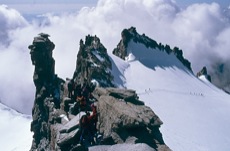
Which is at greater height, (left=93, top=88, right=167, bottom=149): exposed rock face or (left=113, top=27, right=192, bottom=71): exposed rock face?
(left=113, top=27, right=192, bottom=71): exposed rock face

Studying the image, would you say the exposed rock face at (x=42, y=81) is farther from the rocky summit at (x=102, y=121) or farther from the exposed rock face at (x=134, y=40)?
the exposed rock face at (x=134, y=40)

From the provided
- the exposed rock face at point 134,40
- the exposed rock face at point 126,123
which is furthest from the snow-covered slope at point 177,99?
the exposed rock face at point 126,123

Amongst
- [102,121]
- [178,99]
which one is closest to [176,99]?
[178,99]

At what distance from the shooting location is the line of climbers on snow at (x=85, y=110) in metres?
29.8

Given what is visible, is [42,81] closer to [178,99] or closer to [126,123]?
[178,99]

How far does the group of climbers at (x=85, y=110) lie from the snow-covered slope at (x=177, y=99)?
71.5ft

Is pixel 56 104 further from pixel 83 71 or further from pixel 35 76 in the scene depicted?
pixel 83 71

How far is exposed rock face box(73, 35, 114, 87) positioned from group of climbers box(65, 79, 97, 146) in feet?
115

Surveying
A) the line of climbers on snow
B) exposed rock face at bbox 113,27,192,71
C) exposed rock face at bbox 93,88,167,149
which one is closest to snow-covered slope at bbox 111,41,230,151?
exposed rock face at bbox 113,27,192,71

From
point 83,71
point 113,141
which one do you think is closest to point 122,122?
point 113,141

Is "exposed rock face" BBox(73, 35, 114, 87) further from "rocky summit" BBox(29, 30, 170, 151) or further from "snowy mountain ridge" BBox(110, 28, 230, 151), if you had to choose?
"rocky summit" BBox(29, 30, 170, 151)

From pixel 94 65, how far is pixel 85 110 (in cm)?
4994

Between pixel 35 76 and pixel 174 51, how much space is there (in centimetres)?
6225

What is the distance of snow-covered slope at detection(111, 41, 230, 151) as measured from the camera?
63969 millimetres
